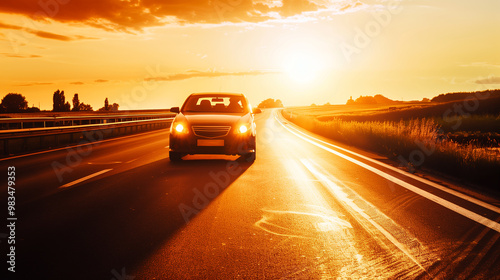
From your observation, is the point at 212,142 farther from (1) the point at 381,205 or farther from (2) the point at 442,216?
(2) the point at 442,216

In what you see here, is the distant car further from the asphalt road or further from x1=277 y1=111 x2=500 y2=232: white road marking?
x1=277 y1=111 x2=500 y2=232: white road marking

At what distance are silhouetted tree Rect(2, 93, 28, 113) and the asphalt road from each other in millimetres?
172566

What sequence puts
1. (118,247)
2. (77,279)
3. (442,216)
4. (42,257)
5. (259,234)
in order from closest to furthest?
(77,279) → (42,257) → (118,247) → (259,234) → (442,216)

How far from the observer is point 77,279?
3779 millimetres

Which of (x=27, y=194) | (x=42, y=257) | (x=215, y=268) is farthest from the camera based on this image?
(x=27, y=194)

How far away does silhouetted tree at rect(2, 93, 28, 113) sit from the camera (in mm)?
163125

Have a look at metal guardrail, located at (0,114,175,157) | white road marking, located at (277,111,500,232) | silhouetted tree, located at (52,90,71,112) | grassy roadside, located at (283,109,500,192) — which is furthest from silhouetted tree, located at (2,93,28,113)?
white road marking, located at (277,111,500,232)

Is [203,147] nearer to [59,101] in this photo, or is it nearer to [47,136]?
[47,136]

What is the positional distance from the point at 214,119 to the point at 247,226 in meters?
6.23

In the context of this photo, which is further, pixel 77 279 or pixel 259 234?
pixel 259 234

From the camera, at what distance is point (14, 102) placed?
165m

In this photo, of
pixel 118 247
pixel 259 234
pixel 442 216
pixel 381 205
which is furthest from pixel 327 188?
pixel 118 247

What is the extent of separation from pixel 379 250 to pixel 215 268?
1739mm

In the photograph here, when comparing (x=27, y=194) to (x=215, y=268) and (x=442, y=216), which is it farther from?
(x=442, y=216)
